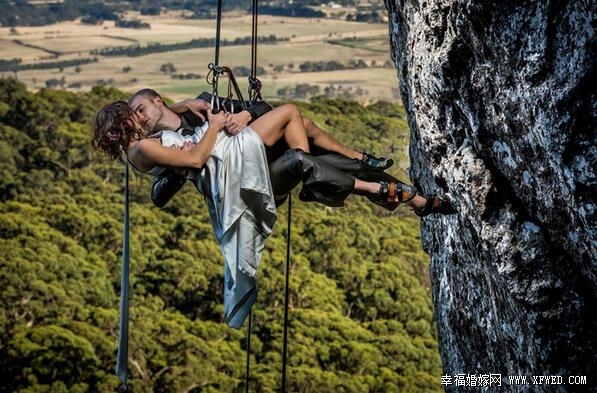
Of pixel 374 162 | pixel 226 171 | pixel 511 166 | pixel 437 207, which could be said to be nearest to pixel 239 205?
pixel 226 171

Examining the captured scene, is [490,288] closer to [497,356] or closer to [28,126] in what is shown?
[497,356]

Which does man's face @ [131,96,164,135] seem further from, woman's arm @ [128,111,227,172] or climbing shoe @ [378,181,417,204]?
climbing shoe @ [378,181,417,204]

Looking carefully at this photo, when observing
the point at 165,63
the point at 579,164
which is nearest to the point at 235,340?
the point at 579,164

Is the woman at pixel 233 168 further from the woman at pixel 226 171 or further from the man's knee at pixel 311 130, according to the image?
the man's knee at pixel 311 130

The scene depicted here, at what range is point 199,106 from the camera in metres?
6.51

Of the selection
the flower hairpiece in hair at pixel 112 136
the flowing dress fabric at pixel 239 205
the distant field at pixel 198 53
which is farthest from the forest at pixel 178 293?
the distant field at pixel 198 53

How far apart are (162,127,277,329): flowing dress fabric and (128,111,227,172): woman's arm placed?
13 centimetres

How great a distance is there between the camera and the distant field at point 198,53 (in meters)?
51.8

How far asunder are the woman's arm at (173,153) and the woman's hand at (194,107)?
622 millimetres

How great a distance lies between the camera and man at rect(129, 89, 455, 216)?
5.97 metres

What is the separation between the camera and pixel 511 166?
516 centimetres

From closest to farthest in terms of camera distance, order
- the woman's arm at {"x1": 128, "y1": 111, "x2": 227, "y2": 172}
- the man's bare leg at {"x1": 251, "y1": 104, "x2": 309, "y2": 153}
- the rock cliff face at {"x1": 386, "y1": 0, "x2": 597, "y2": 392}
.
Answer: the rock cliff face at {"x1": 386, "y1": 0, "x2": 597, "y2": 392}
the woman's arm at {"x1": 128, "y1": 111, "x2": 227, "y2": 172}
the man's bare leg at {"x1": 251, "y1": 104, "x2": 309, "y2": 153}

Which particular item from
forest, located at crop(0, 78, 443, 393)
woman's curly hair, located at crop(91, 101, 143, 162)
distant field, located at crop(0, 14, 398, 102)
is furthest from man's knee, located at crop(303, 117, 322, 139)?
distant field, located at crop(0, 14, 398, 102)

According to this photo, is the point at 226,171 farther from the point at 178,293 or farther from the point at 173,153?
the point at 178,293
